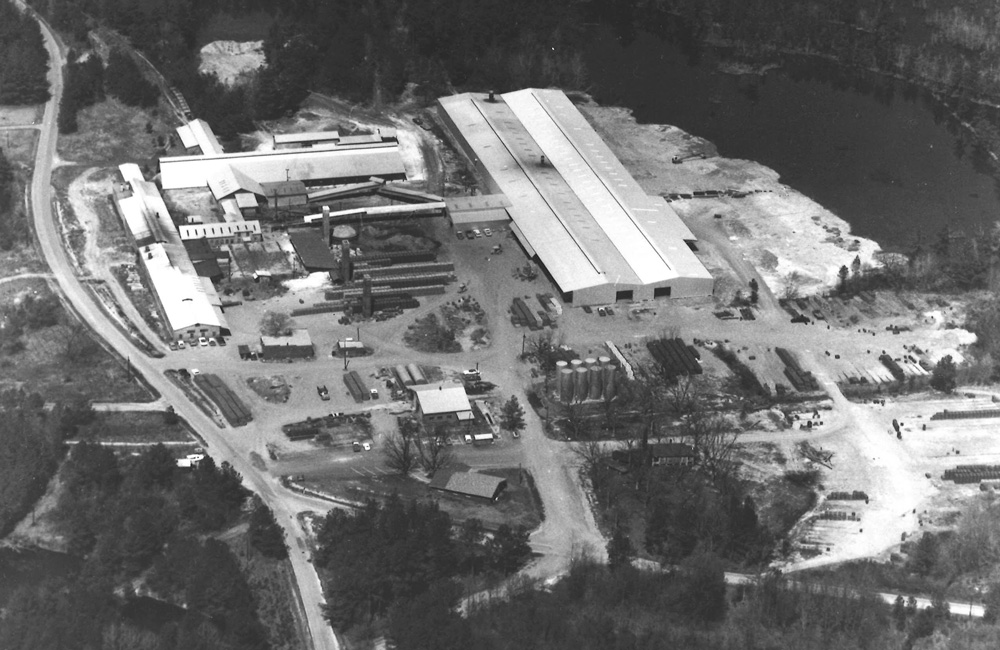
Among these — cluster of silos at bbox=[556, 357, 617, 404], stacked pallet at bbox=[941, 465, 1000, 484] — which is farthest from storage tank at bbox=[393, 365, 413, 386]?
stacked pallet at bbox=[941, 465, 1000, 484]

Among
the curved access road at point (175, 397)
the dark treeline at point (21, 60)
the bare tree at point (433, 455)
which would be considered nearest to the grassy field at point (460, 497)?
the bare tree at point (433, 455)

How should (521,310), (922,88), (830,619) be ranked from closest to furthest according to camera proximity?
(830,619), (521,310), (922,88)

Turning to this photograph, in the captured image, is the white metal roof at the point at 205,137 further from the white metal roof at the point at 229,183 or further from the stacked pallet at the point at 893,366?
the stacked pallet at the point at 893,366

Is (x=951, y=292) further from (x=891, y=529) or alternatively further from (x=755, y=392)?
(x=891, y=529)

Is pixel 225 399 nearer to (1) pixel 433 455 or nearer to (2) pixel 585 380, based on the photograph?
(1) pixel 433 455

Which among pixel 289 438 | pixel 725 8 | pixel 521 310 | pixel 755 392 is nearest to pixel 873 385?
pixel 755 392

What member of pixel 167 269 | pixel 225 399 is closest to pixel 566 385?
pixel 225 399
